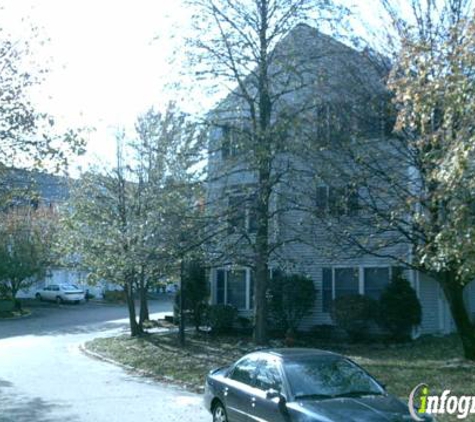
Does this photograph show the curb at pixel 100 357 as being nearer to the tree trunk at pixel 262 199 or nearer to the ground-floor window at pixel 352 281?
the tree trunk at pixel 262 199

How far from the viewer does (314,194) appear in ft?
58.8

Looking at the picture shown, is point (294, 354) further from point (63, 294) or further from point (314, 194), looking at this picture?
point (63, 294)

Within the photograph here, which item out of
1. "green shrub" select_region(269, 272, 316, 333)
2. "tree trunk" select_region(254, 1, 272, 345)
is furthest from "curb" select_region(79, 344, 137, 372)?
"green shrub" select_region(269, 272, 316, 333)

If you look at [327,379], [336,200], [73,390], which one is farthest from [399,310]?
[327,379]

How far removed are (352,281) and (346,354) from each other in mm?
4927

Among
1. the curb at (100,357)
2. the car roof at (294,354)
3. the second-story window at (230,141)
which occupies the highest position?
the second-story window at (230,141)

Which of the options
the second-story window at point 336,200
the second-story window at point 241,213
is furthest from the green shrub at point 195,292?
the second-story window at point 336,200

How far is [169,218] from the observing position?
63.6 ft

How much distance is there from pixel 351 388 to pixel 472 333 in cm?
839

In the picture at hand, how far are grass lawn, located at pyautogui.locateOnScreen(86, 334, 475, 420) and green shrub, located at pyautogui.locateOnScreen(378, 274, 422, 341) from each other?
551mm

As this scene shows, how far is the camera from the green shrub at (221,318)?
82.7 feet

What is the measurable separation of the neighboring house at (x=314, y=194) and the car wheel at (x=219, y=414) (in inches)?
290

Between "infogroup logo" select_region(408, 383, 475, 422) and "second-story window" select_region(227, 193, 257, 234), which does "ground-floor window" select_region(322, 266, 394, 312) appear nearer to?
"second-story window" select_region(227, 193, 257, 234)

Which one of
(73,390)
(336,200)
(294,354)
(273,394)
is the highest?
(336,200)
